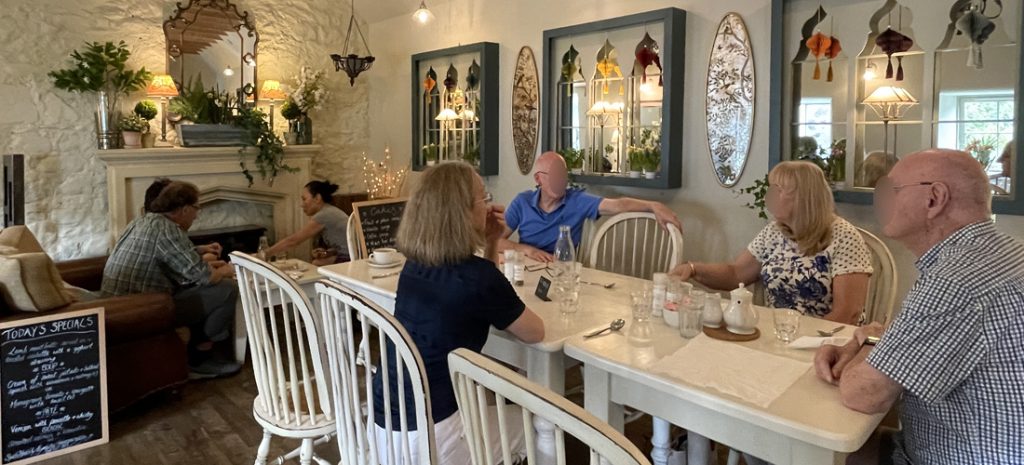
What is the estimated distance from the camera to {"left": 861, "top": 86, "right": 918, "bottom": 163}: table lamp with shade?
3.15 meters

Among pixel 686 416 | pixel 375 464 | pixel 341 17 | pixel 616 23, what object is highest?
pixel 341 17

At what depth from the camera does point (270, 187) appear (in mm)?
5762

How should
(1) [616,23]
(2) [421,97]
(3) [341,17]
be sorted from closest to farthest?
(1) [616,23], (2) [421,97], (3) [341,17]

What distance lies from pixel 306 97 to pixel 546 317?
13.9 ft

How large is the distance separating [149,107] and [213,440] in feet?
9.47

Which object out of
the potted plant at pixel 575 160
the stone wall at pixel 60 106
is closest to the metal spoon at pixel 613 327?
the potted plant at pixel 575 160

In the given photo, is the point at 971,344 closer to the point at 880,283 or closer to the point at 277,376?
the point at 880,283

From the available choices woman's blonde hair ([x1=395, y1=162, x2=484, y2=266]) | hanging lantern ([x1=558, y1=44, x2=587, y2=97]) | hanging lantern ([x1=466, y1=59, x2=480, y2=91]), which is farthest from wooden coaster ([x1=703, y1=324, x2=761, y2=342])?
hanging lantern ([x1=466, y1=59, x2=480, y2=91])

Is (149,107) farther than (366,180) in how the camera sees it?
No

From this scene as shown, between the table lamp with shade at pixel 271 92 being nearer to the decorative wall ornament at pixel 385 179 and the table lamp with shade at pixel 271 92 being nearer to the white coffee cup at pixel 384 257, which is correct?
the decorative wall ornament at pixel 385 179

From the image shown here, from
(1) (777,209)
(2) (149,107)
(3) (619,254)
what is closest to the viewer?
(1) (777,209)

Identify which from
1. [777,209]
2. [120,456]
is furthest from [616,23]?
[120,456]

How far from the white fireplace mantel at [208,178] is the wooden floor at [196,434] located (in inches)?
77.2

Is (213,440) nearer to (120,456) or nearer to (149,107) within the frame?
(120,456)
